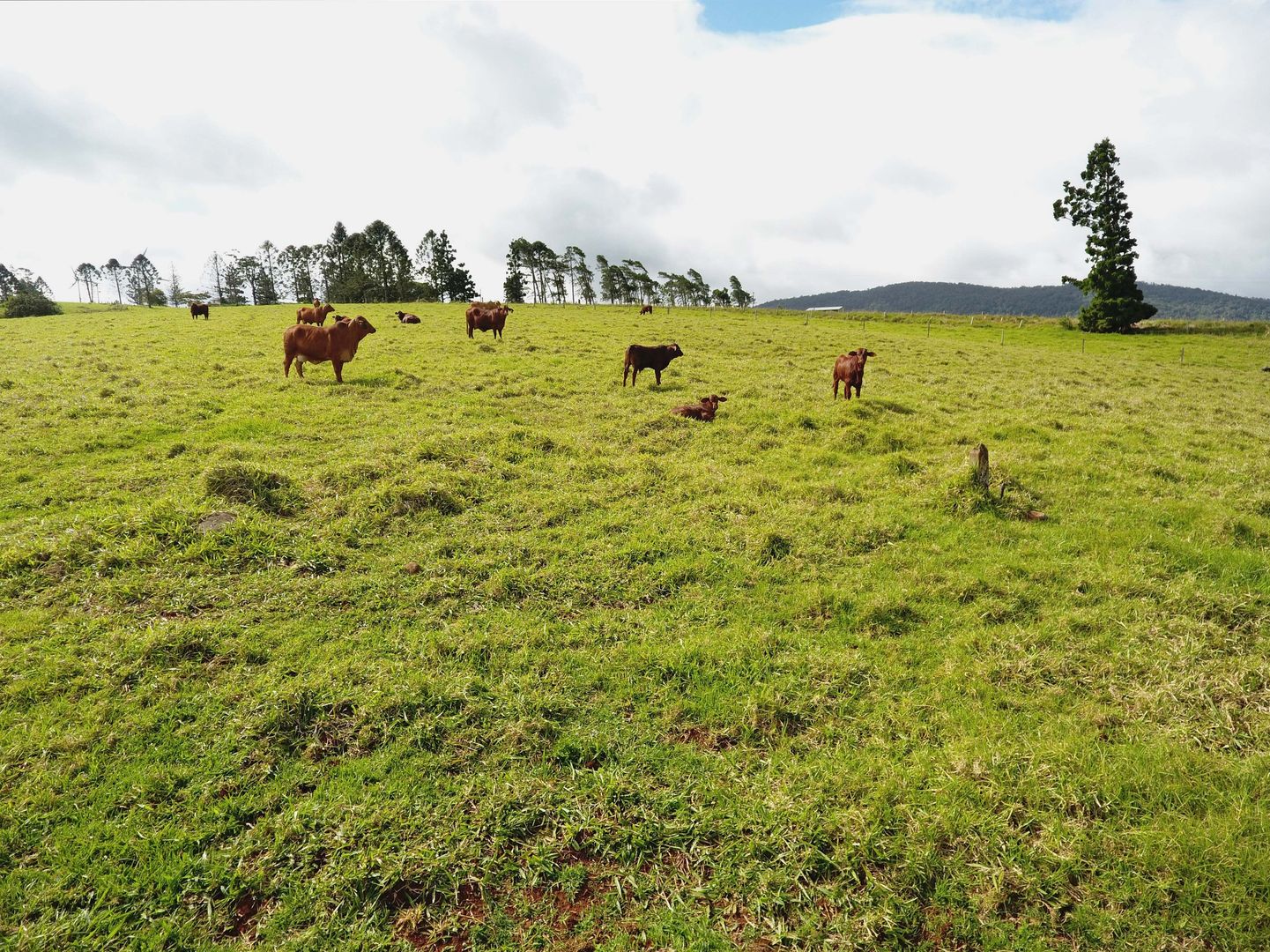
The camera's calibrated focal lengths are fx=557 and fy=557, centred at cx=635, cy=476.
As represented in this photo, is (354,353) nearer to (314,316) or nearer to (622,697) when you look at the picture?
(622,697)

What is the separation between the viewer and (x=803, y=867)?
364 centimetres

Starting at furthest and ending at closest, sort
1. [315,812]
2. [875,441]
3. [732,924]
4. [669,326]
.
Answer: [669,326] → [875,441] → [315,812] → [732,924]

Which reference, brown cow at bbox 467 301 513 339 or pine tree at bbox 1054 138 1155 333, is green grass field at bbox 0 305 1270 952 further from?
pine tree at bbox 1054 138 1155 333

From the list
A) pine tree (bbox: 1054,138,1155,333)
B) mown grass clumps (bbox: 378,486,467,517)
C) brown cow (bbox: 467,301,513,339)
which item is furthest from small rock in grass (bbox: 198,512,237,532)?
pine tree (bbox: 1054,138,1155,333)

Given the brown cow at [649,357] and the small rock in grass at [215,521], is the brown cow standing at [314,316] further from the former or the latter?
the small rock in grass at [215,521]

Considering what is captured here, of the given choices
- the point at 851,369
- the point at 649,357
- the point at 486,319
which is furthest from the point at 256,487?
the point at 486,319

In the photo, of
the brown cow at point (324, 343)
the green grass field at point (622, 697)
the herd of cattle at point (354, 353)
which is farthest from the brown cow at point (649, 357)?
the brown cow at point (324, 343)

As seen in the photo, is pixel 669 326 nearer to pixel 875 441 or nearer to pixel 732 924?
pixel 875 441

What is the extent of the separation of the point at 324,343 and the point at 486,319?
13.5 m

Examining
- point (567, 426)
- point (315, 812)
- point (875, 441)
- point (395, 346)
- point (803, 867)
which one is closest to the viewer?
point (803, 867)

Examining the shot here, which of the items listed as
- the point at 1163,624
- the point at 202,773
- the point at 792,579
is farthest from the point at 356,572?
the point at 1163,624

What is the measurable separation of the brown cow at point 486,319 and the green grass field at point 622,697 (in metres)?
18.8

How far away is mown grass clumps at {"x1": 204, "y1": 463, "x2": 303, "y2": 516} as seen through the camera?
836cm

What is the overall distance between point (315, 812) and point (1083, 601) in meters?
8.03
